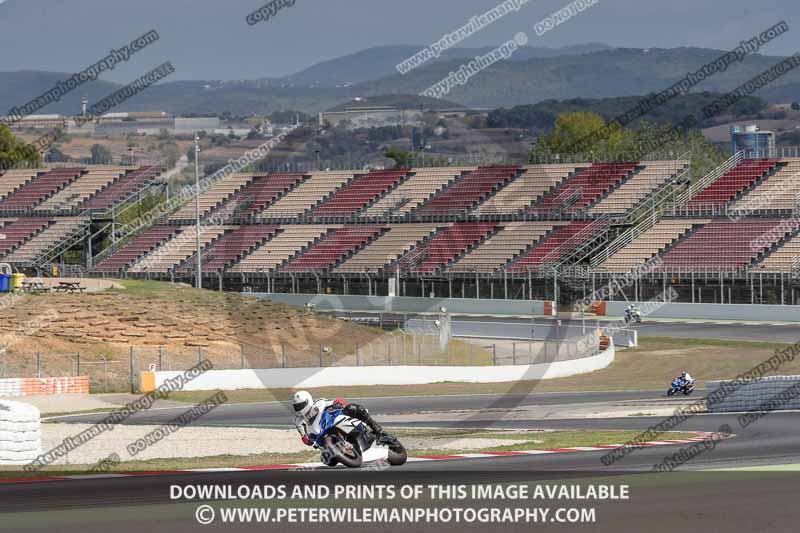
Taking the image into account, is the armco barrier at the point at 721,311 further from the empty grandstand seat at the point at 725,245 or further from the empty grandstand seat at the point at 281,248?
the empty grandstand seat at the point at 281,248

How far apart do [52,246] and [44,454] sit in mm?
62014

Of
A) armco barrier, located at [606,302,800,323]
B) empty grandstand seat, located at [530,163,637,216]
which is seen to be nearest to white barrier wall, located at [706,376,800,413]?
armco barrier, located at [606,302,800,323]

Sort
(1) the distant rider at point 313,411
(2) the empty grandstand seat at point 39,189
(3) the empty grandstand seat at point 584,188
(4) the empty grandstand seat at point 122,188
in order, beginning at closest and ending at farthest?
1. (1) the distant rider at point 313,411
2. (3) the empty grandstand seat at point 584,188
3. (4) the empty grandstand seat at point 122,188
4. (2) the empty grandstand seat at point 39,189

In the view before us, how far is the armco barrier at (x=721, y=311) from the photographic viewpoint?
61.5 metres

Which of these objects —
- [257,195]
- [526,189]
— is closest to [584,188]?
[526,189]

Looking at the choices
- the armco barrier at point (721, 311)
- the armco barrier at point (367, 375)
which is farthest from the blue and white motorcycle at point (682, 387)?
the armco barrier at point (721, 311)

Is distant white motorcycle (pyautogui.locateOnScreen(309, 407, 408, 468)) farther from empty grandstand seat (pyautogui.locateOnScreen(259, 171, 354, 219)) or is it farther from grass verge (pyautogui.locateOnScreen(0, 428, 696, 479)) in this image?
empty grandstand seat (pyautogui.locateOnScreen(259, 171, 354, 219))

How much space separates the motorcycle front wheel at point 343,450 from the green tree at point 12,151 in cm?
10001

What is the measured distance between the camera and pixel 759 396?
30.9 metres

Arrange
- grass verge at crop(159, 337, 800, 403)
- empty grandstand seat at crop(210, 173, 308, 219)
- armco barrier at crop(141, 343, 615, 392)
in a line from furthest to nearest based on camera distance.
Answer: empty grandstand seat at crop(210, 173, 308, 219)
armco barrier at crop(141, 343, 615, 392)
grass verge at crop(159, 337, 800, 403)

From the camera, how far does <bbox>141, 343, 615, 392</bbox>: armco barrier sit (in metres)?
43.3

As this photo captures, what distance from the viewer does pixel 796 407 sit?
100 feet

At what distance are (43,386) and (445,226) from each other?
40496 millimetres

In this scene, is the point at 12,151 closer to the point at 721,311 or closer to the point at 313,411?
the point at 721,311
